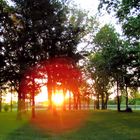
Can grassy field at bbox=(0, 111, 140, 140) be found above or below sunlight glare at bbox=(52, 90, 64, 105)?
below

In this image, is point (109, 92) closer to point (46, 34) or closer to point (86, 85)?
point (86, 85)

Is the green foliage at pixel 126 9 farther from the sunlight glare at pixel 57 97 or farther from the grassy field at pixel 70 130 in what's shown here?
the sunlight glare at pixel 57 97

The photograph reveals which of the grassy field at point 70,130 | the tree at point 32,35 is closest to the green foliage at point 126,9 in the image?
the grassy field at point 70,130

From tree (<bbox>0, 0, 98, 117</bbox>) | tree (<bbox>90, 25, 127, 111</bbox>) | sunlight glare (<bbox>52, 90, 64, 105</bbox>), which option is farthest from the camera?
sunlight glare (<bbox>52, 90, 64, 105</bbox>)

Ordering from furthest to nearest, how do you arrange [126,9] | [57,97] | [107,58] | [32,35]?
[57,97] < [107,58] < [32,35] < [126,9]

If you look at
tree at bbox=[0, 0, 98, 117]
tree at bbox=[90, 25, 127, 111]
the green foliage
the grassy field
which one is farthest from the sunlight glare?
the green foliage

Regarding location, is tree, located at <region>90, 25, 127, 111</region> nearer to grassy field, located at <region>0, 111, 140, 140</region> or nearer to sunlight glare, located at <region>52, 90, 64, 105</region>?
sunlight glare, located at <region>52, 90, 64, 105</region>

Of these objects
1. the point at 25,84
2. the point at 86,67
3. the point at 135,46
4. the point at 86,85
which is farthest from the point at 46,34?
the point at 86,85

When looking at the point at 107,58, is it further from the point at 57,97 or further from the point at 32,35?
the point at 57,97

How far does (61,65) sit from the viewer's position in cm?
4606

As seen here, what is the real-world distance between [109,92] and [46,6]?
4965cm

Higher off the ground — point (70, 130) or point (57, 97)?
point (57, 97)

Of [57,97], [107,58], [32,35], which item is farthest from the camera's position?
[57,97]

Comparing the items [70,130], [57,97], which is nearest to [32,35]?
[70,130]
